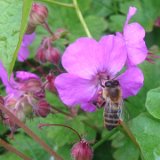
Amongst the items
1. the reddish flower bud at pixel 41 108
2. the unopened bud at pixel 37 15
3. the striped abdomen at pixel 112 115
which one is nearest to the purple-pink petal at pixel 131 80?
the striped abdomen at pixel 112 115

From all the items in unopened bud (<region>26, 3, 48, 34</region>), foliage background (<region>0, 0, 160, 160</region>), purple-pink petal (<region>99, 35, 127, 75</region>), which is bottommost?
foliage background (<region>0, 0, 160, 160</region>)

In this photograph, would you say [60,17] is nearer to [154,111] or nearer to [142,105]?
[142,105]

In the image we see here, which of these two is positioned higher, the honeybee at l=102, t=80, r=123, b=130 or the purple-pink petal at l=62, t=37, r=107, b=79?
the purple-pink petal at l=62, t=37, r=107, b=79

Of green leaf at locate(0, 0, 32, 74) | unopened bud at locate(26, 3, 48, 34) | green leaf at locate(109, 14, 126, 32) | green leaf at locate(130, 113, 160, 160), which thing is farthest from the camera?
green leaf at locate(109, 14, 126, 32)

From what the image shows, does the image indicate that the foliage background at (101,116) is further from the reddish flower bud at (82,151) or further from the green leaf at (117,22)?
the reddish flower bud at (82,151)

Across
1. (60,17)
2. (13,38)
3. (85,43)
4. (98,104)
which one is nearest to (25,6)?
(13,38)

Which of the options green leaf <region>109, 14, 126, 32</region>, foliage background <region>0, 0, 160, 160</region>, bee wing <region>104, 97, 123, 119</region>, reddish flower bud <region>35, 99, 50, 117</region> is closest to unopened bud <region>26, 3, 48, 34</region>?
foliage background <region>0, 0, 160, 160</region>

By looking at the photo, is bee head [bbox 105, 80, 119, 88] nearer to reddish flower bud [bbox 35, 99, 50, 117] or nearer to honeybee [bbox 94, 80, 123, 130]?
honeybee [bbox 94, 80, 123, 130]

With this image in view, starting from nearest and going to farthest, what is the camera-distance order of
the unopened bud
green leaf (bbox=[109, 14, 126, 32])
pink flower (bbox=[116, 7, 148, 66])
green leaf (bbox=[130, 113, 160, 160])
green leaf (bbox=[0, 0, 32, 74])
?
1. green leaf (bbox=[0, 0, 32, 74])
2. green leaf (bbox=[130, 113, 160, 160])
3. pink flower (bbox=[116, 7, 148, 66])
4. the unopened bud
5. green leaf (bbox=[109, 14, 126, 32])
